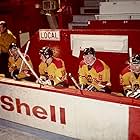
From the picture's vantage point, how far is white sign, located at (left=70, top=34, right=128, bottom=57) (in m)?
5.14

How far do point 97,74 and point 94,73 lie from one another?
0.17 feet

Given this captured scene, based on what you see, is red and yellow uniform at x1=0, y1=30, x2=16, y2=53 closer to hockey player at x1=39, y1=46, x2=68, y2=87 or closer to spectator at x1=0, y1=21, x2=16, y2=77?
spectator at x1=0, y1=21, x2=16, y2=77

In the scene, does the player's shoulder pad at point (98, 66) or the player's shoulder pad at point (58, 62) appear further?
the player's shoulder pad at point (58, 62)

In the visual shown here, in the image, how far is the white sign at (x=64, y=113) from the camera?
164 inches

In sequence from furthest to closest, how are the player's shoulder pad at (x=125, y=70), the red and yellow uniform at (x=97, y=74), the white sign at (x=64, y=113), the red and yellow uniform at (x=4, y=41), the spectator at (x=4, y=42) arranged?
the red and yellow uniform at (x=4, y=41)
the spectator at (x=4, y=42)
the red and yellow uniform at (x=97, y=74)
the player's shoulder pad at (x=125, y=70)
the white sign at (x=64, y=113)

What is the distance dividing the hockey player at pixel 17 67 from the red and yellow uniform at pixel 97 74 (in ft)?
3.98

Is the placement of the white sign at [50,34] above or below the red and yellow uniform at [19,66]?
above

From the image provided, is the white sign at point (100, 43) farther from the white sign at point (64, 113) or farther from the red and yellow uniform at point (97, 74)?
the white sign at point (64, 113)

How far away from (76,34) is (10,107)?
1.61 metres

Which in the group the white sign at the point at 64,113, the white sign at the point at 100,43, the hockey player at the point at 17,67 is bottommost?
the white sign at the point at 64,113

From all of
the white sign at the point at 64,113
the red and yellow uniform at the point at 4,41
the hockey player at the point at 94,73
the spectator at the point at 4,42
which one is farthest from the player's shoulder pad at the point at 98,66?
the red and yellow uniform at the point at 4,41

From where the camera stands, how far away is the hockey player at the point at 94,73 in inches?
198

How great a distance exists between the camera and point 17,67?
6125 mm

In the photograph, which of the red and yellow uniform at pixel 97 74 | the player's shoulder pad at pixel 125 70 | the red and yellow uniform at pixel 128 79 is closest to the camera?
the red and yellow uniform at pixel 128 79
